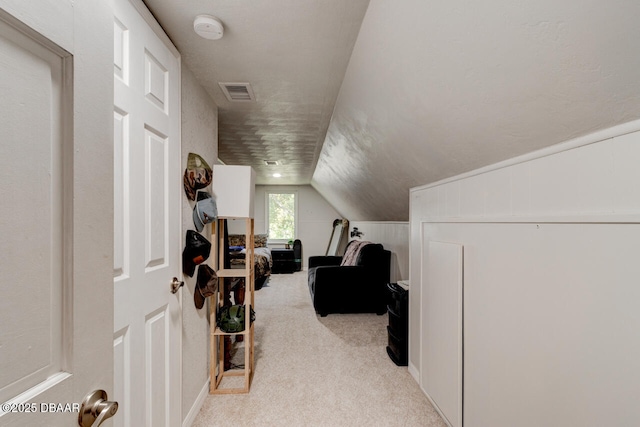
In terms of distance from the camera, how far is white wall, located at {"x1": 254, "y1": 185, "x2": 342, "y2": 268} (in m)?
7.80

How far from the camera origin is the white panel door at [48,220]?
1.53 ft

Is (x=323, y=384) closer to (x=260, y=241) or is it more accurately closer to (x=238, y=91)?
(x=238, y=91)

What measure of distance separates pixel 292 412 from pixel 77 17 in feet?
7.48

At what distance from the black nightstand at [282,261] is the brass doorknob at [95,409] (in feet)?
20.7

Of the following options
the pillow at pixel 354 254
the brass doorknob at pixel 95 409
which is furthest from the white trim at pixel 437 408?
the pillow at pixel 354 254

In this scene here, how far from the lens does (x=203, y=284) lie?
1.95 meters

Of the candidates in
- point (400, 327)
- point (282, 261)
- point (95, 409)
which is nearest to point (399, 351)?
point (400, 327)

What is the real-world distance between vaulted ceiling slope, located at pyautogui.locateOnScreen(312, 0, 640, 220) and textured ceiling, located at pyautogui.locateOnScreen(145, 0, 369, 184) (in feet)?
0.45

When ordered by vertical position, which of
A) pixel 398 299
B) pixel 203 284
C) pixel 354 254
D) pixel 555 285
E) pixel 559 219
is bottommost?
pixel 398 299

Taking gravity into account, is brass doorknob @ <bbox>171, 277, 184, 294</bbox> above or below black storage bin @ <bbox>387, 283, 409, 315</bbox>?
above

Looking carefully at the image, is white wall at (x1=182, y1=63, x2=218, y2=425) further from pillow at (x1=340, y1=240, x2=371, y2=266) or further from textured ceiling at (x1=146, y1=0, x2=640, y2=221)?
pillow at (x1=340, y1=240, x2=371, y2=266)

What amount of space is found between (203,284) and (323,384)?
127 centimetres

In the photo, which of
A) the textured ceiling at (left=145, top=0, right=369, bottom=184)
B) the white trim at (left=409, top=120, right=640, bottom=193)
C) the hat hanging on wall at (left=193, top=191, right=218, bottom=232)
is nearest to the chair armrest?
the textured ceiling at (left=145, top=0, right=369, bottom=184)

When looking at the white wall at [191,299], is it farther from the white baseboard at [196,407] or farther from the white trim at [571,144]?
the white trim at [571,144]
